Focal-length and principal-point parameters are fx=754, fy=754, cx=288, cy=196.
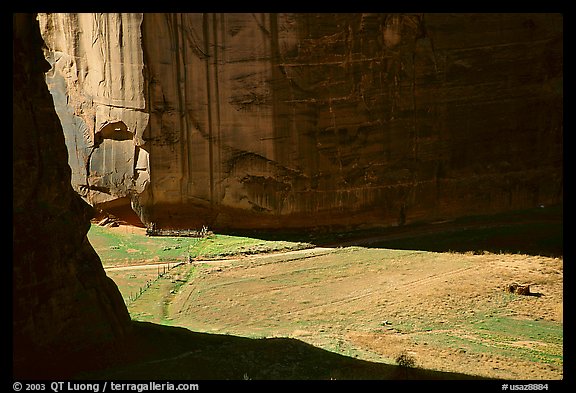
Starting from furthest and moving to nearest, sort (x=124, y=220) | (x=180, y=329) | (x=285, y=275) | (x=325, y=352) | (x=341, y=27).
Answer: (x=124, y=220)
(x=341, y=27)
(x=285, y=275)
(x=180, y=329)
(x=325, y=352)

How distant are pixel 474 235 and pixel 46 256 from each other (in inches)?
517

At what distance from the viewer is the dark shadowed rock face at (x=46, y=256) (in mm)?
9859

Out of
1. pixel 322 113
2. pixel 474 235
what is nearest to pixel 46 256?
pixel 322 113

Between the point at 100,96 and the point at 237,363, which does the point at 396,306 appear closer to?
the point at 237,363

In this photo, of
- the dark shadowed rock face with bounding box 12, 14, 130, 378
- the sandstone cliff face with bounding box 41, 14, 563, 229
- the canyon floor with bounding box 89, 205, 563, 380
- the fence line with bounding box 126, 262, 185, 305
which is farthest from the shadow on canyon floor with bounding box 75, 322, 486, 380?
the sandstone cliff face with bounding box 41, 14, 563, 229

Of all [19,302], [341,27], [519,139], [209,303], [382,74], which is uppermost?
[341,27]

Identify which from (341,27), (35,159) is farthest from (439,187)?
(35,159)

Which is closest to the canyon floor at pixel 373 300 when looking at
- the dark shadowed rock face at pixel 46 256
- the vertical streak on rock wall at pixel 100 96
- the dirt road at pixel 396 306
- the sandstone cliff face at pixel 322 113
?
the dirt road at pixel 396 306

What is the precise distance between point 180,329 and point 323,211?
30.1 ft

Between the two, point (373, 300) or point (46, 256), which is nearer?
point (46, 256)

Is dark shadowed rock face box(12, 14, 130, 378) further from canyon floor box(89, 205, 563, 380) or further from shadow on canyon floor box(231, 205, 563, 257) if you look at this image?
shadow on canyon floor box(231, 205, 563, 257)

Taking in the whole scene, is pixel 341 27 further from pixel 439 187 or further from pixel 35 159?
pixel 35 159

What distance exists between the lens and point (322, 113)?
21.2 metres

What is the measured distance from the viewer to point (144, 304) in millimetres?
15602
